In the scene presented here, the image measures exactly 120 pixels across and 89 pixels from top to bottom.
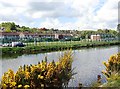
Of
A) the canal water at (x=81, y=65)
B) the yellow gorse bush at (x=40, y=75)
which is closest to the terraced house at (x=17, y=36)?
the canal water at (x=81, y=65)

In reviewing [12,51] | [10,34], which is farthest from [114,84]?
[10,34]

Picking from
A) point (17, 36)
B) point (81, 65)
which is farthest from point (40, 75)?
point (17, 36)

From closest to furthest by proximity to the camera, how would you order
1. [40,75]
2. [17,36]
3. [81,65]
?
[40,75]
[81,65]
[17,36]

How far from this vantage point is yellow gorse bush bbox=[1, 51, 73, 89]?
7.30m

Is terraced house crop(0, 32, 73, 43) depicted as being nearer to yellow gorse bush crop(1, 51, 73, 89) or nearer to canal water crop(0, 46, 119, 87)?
canal water crop(0, 46, 119, 87)

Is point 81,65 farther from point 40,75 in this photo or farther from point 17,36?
point 17,36

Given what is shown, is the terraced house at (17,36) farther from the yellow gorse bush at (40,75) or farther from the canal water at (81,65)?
the yellow gorse bush at (40,75)

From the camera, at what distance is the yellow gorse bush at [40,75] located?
7.30 metres

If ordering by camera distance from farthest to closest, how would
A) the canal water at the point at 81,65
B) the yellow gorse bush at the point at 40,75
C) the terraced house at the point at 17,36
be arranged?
the terraced house at the point at 17,36 → the canal water at the point at 81,65 → the yellow gorse bush at the point at 40,75

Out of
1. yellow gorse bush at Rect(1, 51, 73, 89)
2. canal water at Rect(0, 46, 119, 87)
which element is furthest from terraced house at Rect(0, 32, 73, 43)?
yellow gorse bush at Rect(1, 51, 73, 89)

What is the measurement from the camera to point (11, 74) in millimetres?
7379

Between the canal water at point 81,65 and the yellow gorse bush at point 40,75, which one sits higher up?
the yellow gorse bush at point 40,75

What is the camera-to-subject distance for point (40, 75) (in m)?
7.95

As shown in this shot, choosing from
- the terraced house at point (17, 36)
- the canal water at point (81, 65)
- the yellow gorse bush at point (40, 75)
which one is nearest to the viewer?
the yellow gorse bush at point (40, 75)
